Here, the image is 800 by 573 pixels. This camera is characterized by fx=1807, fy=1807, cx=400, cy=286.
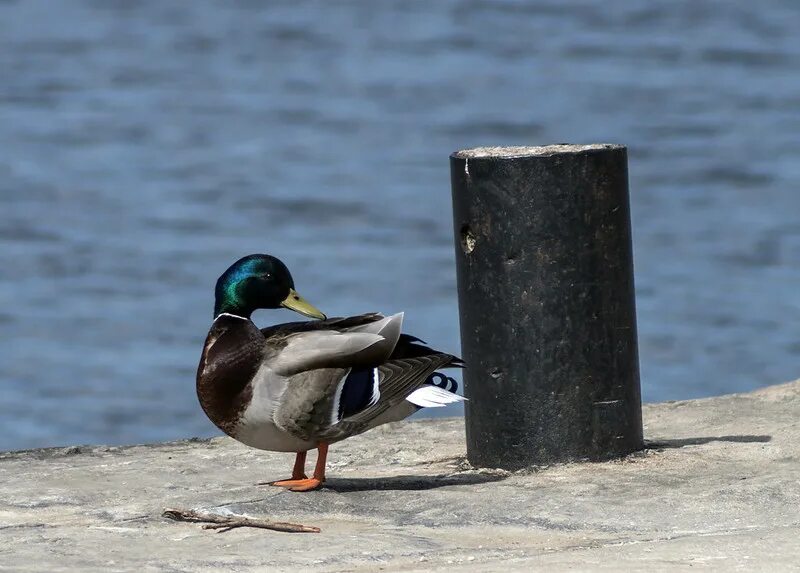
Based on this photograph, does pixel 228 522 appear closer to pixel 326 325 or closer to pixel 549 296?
pixel 326 325

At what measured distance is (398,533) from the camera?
5.21 m

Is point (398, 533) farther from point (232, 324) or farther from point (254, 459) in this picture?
point (254, 459)

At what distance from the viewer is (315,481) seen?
5.83 metres

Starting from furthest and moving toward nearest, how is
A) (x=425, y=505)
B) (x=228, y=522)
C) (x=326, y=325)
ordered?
(x=326, y=325)
(x=425, y=505)
(x=228, y=522)

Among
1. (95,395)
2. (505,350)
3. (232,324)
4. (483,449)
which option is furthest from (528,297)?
(95,395)

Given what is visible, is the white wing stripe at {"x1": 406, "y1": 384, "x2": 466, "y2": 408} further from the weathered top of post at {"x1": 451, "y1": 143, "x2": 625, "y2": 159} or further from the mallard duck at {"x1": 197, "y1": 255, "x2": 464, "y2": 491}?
the weathered top of post at {"x1": 451, "y1": 143, "x2": 625, "y2": 159}

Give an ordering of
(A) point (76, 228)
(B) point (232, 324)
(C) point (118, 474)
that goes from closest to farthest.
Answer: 1. (B) point (232, 324)
2. (C) point (118, 474)
3. (A) point (76, 228)

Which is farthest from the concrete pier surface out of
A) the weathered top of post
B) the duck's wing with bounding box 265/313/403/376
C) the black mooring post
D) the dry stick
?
the weathered top of post

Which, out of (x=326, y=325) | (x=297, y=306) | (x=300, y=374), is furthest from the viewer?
(x=297, y=306)

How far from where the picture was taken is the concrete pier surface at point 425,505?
190 inches

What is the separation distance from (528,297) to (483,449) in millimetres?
578

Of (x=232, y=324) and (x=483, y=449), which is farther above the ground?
(x=232, y=324)

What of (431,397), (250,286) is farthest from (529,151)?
(250,286)

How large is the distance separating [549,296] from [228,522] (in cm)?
141
